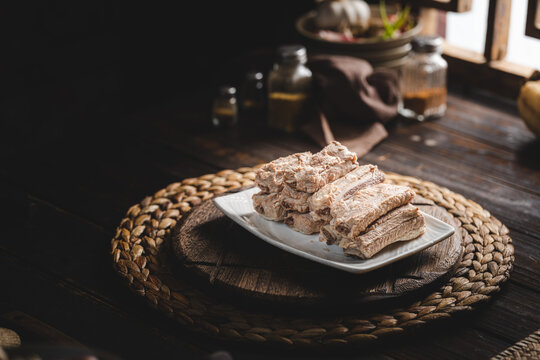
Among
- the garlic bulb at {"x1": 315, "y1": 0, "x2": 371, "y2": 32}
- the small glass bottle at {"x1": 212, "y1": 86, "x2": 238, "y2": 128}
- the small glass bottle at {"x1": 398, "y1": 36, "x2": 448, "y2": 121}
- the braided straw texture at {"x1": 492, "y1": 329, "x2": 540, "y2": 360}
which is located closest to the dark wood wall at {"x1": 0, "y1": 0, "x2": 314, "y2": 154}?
the small glass bottle at {"x1": 212, "y1": 86, "x2": 238, "y2": 128}

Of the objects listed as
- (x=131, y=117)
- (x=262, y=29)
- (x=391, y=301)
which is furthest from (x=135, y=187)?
(x=262, y=29)

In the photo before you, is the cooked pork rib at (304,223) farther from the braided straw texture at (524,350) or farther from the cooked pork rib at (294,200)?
the braided straw texture at (524,350)

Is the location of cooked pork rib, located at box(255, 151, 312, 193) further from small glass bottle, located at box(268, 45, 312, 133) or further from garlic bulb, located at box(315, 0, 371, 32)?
garlic bulb, located at box(315, 0, 371, 32)

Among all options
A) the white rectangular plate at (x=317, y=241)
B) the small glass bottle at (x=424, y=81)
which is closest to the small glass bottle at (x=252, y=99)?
the small glass bottle at (x=424, y=81)

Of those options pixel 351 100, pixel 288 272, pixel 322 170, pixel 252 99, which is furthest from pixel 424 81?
pixel 288 272

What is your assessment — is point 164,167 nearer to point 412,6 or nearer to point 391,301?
point 391,301

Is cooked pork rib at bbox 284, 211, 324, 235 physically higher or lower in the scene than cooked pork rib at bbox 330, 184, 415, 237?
lower
